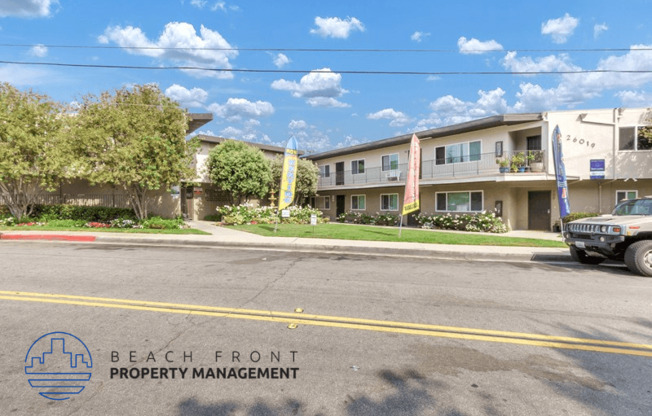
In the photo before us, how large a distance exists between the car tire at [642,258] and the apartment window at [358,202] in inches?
807

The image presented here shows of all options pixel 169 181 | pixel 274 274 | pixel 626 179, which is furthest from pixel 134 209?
pixel 626 179

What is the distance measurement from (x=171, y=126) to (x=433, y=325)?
15409 mm

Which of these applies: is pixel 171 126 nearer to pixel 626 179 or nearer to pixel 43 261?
pixel 43 261

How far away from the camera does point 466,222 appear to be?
19641mm

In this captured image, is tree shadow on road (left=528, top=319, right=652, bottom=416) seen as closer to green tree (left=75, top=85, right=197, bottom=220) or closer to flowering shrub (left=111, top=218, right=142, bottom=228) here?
green tree (left=75, top=85, right=197, bottom=220)

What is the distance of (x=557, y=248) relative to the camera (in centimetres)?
1152

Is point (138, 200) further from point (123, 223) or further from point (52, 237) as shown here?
point (52, 237)

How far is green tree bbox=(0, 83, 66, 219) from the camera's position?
15555 mm

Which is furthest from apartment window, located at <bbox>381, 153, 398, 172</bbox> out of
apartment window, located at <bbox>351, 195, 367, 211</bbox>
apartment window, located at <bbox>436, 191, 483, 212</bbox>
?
apartment window, located at <bbox>436, 191, 483, 212</bbox>

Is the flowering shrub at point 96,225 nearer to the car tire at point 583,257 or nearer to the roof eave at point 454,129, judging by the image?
the roof eave at point 454,129

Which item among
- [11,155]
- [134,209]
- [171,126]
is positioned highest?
[171,126]

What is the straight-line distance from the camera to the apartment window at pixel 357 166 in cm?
2783
